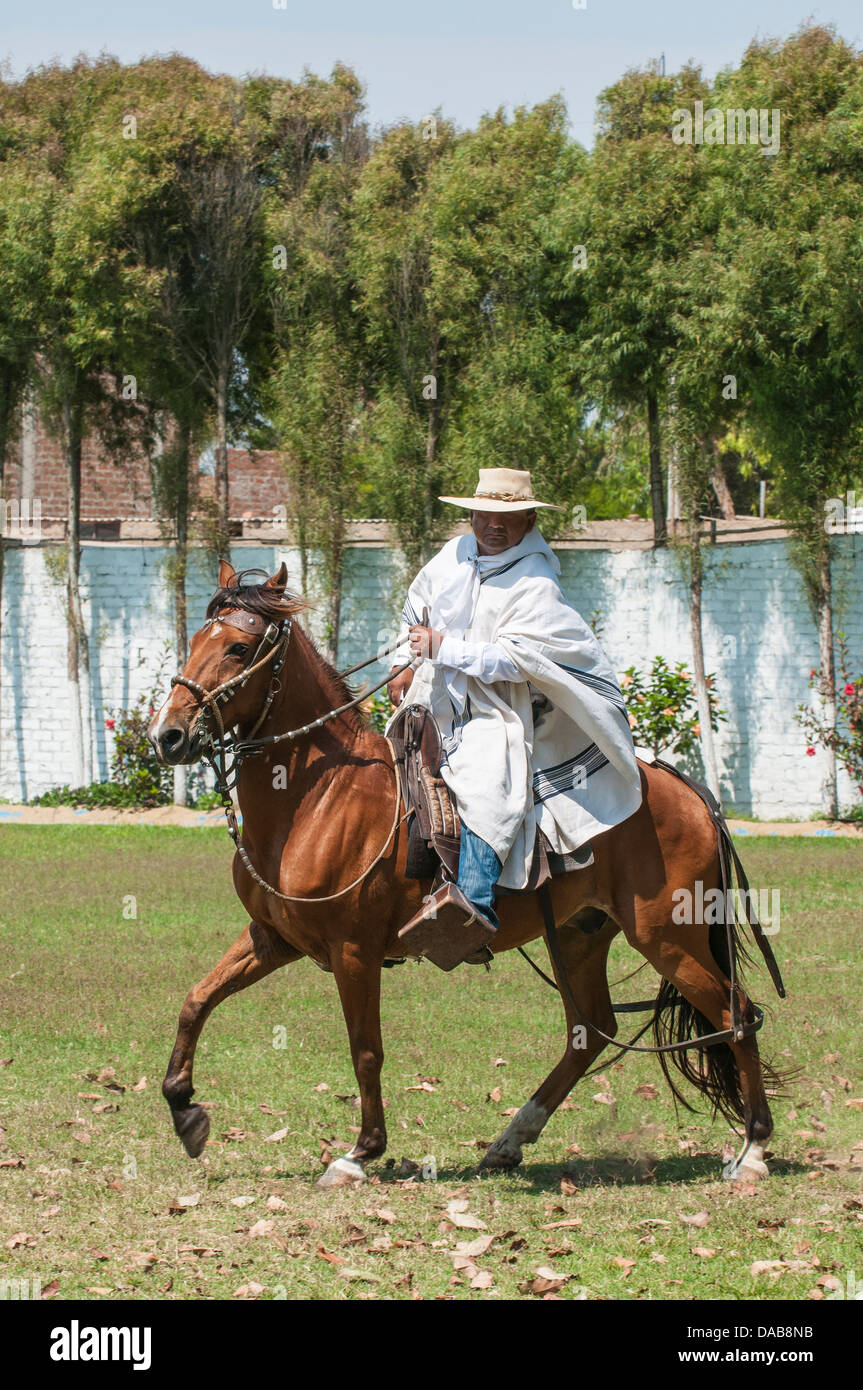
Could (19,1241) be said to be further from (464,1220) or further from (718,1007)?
(718,1007)

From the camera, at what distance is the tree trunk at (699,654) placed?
754 inches

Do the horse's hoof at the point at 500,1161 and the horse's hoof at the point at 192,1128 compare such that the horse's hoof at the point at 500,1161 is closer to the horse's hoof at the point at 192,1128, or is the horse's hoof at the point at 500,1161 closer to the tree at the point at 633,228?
the horse's hoof at the point at 192,1128

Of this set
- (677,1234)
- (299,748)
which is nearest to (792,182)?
(299,748)

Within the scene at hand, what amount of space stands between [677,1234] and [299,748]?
96.9 inches

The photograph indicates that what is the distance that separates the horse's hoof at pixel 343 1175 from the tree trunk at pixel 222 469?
50.3 ft

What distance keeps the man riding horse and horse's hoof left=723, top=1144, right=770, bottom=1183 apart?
1417 millimetres

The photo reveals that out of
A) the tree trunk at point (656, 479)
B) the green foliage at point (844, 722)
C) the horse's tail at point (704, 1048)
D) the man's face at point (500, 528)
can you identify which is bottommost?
the horse's tail at point (704, 1048)

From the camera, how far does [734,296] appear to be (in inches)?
717

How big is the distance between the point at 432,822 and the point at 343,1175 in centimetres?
152

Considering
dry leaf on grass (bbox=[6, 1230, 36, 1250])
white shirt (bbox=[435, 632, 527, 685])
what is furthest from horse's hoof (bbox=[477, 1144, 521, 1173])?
white shirt (bbox=[435, 632, 527, 685])

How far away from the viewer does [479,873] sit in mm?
5871

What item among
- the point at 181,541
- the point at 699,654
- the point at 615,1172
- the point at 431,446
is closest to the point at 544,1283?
the point at 615,1172

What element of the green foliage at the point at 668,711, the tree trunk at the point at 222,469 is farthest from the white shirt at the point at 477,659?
the tree trunk at the point at 222,469

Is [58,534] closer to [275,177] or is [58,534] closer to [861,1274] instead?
[275,177]
